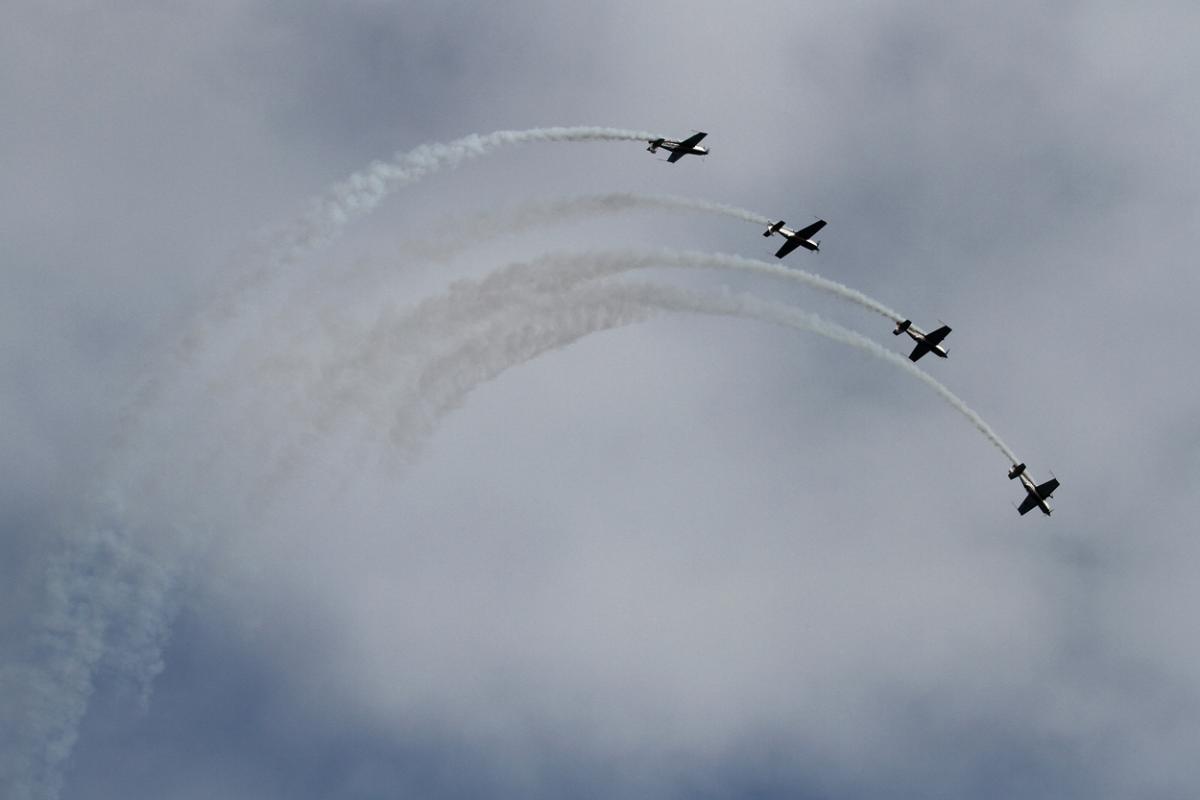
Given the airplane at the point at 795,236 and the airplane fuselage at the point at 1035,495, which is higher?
the airplane at the point at 795,236

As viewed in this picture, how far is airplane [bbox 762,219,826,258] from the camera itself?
87.0m

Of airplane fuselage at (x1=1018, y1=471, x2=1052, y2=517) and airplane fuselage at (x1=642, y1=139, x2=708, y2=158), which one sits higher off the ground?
airplane fuselage at (x1=642, y1=139, x2=708, y2=158)

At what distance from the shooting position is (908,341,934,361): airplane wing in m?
84.9

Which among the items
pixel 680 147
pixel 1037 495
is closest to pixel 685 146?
pixel 680 147

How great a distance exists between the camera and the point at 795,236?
87.1m

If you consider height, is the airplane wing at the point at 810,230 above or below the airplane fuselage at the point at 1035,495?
above

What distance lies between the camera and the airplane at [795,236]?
3425 inches

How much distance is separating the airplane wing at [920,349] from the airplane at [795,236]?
710 cm

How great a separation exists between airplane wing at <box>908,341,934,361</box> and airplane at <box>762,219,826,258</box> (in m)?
7.10

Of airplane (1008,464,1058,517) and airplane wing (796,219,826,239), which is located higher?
airplane wing (796,219,826,239)

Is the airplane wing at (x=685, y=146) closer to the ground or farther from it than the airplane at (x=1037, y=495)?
farther from it

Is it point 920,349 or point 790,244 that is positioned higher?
point 790,244

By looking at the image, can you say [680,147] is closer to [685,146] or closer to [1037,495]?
[685,146]

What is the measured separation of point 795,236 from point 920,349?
8400 mm
